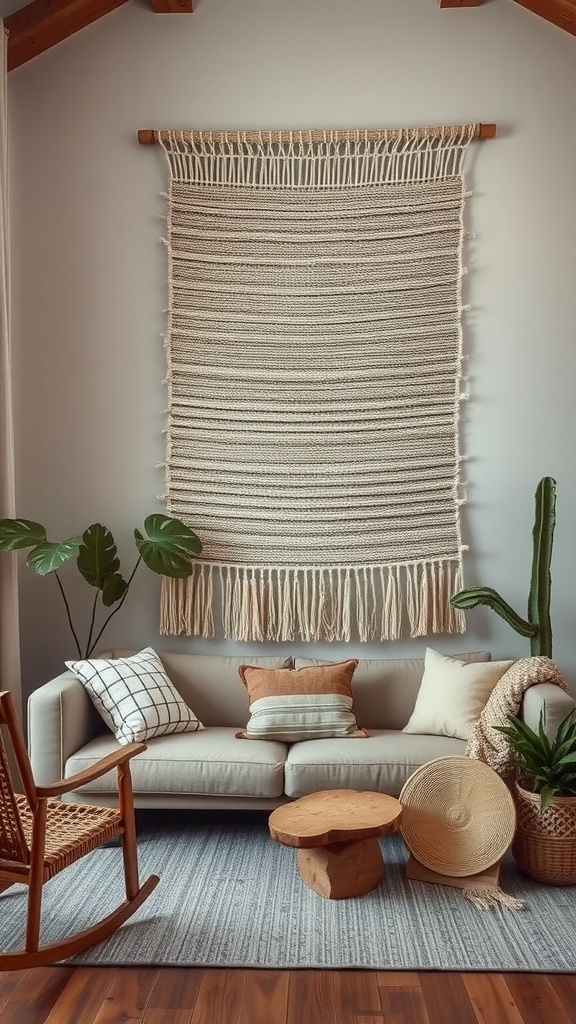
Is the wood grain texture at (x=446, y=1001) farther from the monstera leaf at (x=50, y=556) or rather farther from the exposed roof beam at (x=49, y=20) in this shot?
the exposed roof beam at (x=49, y=20)

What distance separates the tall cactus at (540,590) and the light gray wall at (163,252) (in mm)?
324

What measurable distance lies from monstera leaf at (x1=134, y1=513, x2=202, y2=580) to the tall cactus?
1.06m

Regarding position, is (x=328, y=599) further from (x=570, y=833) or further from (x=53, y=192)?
(x=53, y=192)

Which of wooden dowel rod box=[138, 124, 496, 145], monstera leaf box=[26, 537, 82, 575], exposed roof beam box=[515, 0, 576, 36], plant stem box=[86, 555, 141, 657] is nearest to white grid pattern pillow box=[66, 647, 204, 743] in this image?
plant stem box=[86, 555, 141, 657]

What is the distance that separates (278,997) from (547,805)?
3.46ft

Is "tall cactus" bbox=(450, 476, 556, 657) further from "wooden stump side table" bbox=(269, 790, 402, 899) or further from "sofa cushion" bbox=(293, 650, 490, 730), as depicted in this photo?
"wooden stump side table" bbox=(269, 790, 402, 899)

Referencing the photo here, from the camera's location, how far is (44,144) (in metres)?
4.08

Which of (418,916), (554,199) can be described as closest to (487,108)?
(554,199)

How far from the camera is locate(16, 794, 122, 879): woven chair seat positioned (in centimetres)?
245

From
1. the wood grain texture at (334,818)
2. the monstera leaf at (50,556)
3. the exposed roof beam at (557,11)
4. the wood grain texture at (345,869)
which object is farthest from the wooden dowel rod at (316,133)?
the wood grain texture at (345,869)

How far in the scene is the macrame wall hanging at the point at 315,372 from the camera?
157 inches

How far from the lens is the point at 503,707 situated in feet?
10.9

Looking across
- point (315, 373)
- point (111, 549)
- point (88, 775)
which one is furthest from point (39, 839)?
point (315, 373)

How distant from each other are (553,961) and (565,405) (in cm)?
228
